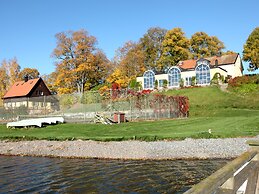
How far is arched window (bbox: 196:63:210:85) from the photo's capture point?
164 feet

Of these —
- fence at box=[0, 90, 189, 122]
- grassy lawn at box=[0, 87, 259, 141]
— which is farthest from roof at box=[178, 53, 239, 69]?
fence at box=[0, 90, 189, 122]

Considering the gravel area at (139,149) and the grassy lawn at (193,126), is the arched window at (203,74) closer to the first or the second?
the grassy lawn at (193,126)

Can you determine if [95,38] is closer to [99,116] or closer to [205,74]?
[205,74]

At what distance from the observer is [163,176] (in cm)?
990

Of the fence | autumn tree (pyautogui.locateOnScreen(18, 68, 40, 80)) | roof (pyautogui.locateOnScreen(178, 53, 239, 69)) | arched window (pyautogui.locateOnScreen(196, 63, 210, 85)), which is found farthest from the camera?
autumn tree (pyautogui.locateOnScreen(18, 68, 40, 80))

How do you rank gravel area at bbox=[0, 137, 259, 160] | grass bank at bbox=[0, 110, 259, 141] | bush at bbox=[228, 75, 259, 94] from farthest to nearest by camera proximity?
bush at bbox=[228, 75, 259, 94]
grass bank at bbox=[0, 110, 259, 141]
gravel area at bbox=[0, 137, 259, 160]

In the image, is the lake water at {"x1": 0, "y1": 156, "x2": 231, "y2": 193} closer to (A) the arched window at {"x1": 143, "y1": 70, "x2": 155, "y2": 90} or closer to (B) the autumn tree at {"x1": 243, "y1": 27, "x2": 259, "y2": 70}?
(A) the arched window at {"x1": 143, "y1": 70, "x2": 155, "y2": 90}

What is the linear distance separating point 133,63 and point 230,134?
44.8 meters

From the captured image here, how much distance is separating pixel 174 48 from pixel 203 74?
1197cm

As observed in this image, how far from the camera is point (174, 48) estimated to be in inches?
2360

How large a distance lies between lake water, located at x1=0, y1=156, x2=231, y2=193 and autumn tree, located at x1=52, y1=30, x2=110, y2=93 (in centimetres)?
3888

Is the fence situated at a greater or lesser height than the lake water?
greater

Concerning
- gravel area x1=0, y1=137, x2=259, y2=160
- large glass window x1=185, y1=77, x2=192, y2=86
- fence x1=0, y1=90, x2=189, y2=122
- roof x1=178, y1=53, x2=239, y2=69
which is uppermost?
roof x1=178, y1=53, x2=239, y2=69

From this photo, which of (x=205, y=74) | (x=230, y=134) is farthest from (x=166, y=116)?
(x=205, y=74)
